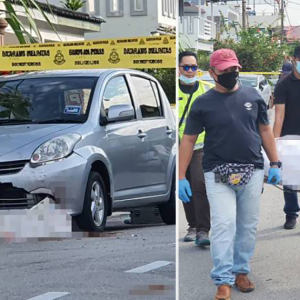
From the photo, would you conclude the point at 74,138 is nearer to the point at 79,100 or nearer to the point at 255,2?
the point at 79,100

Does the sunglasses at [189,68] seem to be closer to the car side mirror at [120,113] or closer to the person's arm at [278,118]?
the car side mirror at [120,113]

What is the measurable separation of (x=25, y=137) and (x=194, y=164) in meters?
0.84

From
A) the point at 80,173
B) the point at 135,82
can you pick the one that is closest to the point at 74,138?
the point at 80,173

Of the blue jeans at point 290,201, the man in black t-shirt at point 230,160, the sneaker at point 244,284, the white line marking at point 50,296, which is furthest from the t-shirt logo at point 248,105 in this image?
the white line marking at point 50,296

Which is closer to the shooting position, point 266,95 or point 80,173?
point 80,173

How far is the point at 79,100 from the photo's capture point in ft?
10.1

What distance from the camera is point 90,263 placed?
3182 mm

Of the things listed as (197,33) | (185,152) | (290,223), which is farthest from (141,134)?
(290,223)

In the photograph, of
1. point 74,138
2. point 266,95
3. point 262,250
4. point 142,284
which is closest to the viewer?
point 74,138

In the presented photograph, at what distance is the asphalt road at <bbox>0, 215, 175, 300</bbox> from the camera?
3168 millimetres

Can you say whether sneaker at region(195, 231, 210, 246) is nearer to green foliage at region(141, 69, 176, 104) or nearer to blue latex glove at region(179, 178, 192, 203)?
blue latex glove at region(179, 178, 192, 203)

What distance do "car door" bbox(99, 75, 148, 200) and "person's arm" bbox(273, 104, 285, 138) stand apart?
0.65 metres

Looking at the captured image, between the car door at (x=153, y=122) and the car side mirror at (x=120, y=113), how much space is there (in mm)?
43

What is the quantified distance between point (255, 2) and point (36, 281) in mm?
1391
